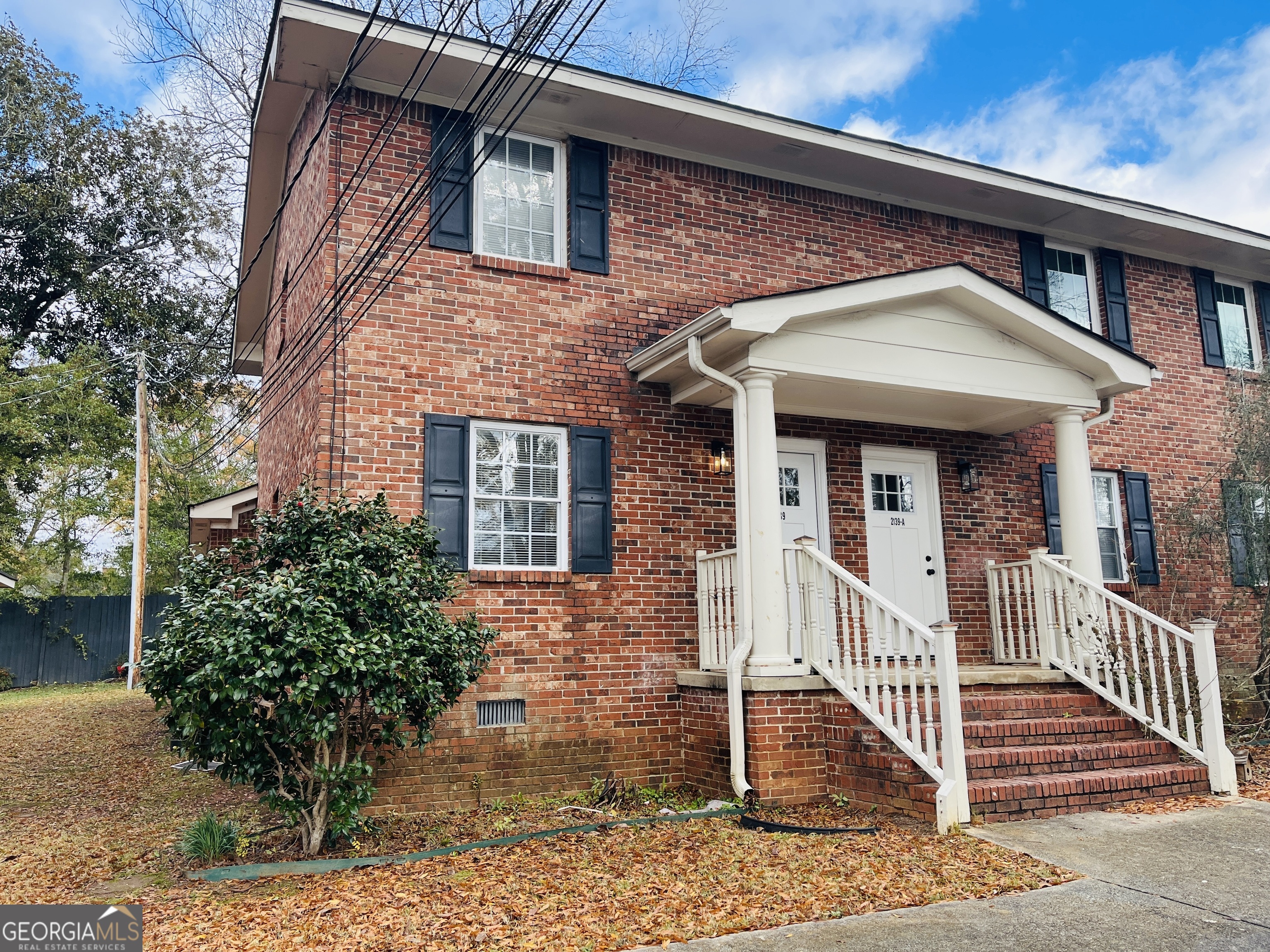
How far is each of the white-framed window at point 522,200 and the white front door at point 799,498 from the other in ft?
9.25

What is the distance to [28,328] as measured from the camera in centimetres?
2356

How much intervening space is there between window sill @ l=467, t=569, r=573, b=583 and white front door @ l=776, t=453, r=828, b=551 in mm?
2289

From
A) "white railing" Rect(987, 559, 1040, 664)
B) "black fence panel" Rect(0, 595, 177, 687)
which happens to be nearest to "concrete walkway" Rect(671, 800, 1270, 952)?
"white railing" Rect(987, 559, 1040, 664)

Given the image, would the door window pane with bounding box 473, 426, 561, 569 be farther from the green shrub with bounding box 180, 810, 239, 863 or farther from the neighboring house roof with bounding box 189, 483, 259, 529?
the neighboring house roof with bounding box 189, 483, 259, 529

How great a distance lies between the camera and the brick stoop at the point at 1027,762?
645 cm

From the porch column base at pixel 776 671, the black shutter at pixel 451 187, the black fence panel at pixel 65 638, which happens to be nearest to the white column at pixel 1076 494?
the porch column base at pixel 776 671

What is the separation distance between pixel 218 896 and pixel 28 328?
75.5 feet

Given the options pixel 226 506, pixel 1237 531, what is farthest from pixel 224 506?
pixel 1237 531

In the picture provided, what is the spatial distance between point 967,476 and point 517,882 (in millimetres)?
6412

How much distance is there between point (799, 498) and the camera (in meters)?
9.08

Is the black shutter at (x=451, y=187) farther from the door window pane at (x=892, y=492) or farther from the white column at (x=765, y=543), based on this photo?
the door window pane at (x=892, y=492)

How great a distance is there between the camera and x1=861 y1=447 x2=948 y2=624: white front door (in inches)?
369

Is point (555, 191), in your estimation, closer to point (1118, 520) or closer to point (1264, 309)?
point (1118, 520)

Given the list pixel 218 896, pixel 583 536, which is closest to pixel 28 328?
pixel 583 536
